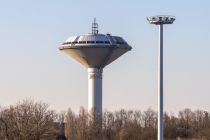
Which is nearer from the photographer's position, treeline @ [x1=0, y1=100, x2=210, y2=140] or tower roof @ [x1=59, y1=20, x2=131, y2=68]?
treeline @ [x1=0, y1=100, x2=210, y2=140]

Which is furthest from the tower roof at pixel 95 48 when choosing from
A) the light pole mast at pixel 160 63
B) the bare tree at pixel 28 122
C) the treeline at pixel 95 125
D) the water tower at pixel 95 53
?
the light pole mast at pixel 160 63

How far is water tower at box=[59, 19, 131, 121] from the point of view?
117 metres

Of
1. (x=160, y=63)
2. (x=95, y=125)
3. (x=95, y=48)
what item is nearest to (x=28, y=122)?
(x=160, y=63)

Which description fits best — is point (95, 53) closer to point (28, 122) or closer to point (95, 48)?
point (95, 48)

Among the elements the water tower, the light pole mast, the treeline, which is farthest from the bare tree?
the water tower

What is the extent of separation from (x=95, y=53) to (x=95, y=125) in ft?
58.1

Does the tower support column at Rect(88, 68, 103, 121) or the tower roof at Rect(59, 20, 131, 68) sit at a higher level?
the tower roof at Rect(59, 20, 131, 68)

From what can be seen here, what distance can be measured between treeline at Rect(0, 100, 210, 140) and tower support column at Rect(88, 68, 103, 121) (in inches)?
101

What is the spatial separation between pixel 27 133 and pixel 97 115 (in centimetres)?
4357

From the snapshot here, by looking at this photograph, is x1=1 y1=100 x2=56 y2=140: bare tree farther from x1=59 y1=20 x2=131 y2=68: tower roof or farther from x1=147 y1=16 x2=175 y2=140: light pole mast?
x1=59 y1=20 x2=131 y2=68: tower roof

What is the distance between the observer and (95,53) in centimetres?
11775

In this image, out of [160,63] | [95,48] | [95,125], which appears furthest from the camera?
[95,48]

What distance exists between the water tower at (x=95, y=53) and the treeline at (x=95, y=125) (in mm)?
4063

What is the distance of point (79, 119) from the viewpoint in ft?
333
